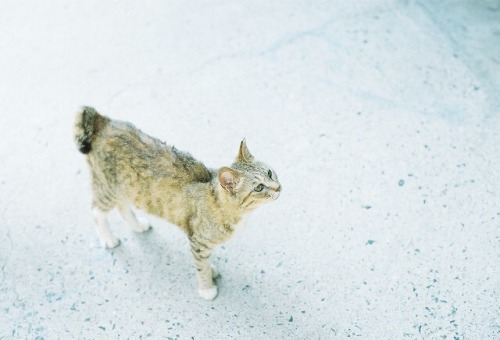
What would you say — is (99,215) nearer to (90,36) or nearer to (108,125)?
(108,125)

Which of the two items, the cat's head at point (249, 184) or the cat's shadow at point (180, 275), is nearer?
the cat's head at point (249, 184)

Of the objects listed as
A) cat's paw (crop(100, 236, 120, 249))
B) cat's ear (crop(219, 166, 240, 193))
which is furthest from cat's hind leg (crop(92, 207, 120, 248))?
cat's ear (crop(219, 166, 240, 193))

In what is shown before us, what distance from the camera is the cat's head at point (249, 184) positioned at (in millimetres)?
2150

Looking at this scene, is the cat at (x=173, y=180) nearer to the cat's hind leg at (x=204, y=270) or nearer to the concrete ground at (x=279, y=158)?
the cat's hind leg at (x=204, y=270)

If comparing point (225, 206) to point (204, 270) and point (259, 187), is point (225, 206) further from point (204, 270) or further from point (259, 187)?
point (204, 270)

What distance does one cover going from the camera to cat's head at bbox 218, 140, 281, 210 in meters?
Answer: 2.15

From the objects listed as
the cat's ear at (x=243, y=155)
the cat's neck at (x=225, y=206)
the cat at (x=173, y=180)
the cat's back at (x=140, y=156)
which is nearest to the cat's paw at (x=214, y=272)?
the cat at (x=173, y=180)

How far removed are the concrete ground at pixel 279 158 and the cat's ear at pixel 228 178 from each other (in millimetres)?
695

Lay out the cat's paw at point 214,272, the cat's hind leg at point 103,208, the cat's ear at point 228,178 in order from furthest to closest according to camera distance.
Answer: the cat's paw at point 214,272 → the cat's hind leg at point 103,208 → the cat's ear at point 228,178

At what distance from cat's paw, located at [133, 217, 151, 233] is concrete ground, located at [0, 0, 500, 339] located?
0.15ft

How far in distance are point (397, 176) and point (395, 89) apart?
2.55ft

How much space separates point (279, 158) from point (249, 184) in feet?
3.20

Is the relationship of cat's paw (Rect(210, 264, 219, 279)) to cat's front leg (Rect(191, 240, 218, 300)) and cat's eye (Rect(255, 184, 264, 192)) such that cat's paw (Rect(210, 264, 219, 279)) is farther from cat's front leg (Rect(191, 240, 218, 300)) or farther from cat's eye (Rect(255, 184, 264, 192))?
cat's eye (Rect(255, 184, 264, 192))

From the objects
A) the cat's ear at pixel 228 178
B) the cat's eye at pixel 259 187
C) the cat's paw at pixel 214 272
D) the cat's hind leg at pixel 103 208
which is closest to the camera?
the cat's ear at pixel 228 178
